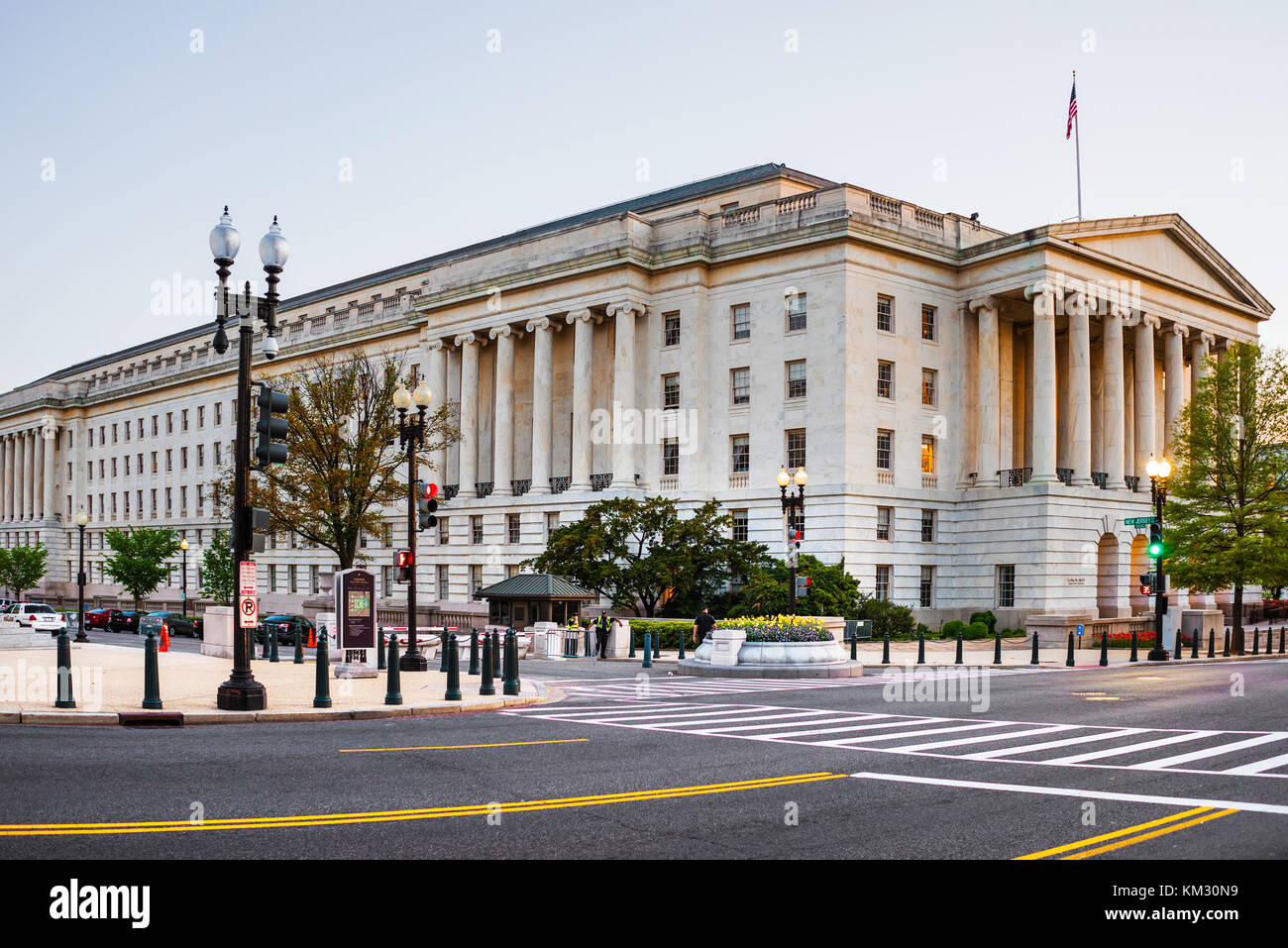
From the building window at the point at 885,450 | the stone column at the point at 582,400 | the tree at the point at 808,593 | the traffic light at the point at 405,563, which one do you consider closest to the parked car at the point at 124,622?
the stone column at the point at 582,400

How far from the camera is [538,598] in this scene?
46.5m

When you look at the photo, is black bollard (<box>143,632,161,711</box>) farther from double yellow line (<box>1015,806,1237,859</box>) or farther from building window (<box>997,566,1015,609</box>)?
building window (<box>997,566,1015,609</box>)

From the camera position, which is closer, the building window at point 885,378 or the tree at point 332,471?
the tree at point 332,471

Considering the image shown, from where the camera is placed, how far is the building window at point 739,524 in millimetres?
56731

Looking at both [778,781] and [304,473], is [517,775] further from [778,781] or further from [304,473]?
[304,473]

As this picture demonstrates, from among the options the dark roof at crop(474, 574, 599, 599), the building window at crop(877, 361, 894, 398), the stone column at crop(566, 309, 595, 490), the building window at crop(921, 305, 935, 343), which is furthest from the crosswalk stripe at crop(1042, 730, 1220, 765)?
the stone column at crop(566, 309, 595, 490)

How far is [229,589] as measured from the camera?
69.4m

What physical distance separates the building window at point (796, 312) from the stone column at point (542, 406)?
1433cm

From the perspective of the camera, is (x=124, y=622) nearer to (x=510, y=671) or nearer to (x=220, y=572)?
(x=220, y=572)

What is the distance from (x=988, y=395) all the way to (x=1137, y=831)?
49.1m

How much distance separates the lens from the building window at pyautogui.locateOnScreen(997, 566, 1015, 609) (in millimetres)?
55812

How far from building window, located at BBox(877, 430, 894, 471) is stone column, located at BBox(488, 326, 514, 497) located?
836 inches

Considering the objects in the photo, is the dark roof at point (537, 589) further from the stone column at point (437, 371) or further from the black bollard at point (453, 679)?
the stone column at point (437, 371)
